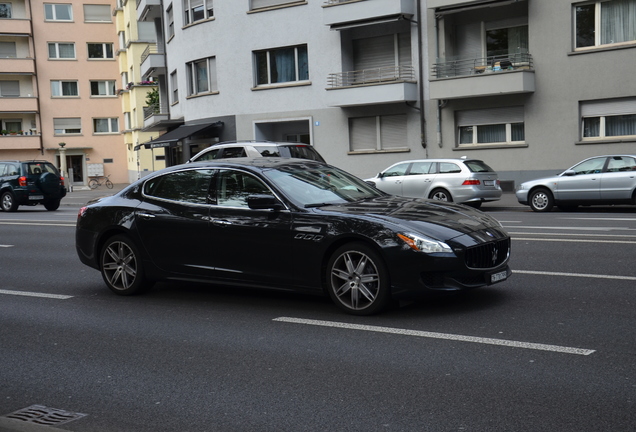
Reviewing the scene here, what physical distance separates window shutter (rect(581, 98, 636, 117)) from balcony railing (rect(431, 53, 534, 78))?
2447mm

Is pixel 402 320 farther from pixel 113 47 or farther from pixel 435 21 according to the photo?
pixel 113 47

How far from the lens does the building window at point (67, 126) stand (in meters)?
64.3

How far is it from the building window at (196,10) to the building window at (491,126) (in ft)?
44.4

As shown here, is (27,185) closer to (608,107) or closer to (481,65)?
(481,65)

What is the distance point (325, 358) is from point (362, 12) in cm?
2640

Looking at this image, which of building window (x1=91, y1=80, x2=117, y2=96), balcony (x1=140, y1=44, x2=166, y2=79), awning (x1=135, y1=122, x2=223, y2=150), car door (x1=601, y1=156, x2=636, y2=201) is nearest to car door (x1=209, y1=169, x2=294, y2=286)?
car door (x1=601, y1=156, x2=636, y2=201)

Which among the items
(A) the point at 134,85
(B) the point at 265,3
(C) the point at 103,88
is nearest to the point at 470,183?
(B) the point at 265,3

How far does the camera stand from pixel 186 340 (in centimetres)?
678

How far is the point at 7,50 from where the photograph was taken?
62750 mm

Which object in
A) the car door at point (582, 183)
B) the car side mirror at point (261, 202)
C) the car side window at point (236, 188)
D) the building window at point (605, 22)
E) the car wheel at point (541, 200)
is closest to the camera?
the car side mirror at point (261, 202)

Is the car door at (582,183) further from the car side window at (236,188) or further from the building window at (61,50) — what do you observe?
the building window at (61,50)

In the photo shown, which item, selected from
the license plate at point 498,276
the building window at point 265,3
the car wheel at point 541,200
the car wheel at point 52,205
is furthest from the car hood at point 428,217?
the building window at point 265,3

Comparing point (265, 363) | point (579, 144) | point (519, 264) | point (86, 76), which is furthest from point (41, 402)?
point (86, 76)

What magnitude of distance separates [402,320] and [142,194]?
3560 mm
